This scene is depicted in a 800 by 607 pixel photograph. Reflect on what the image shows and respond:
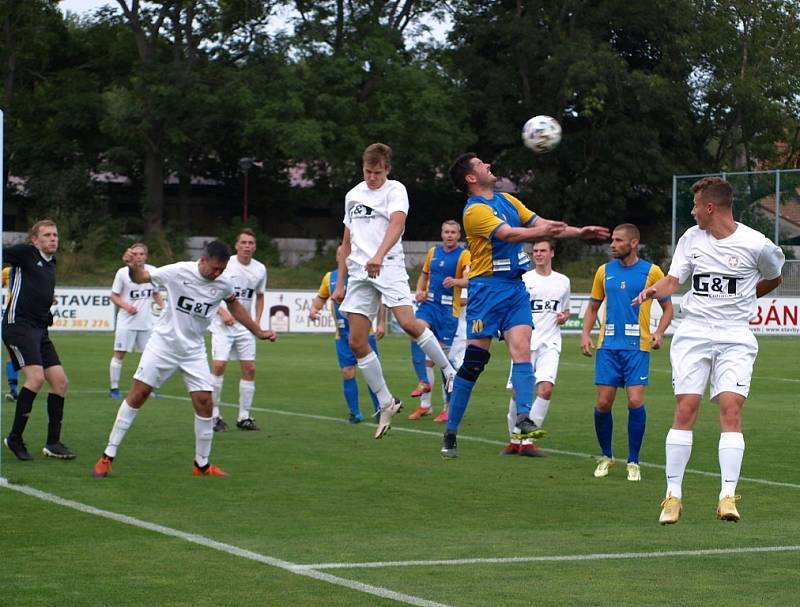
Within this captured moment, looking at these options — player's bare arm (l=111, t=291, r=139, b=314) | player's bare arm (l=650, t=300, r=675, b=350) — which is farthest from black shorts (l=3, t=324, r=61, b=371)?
player's bare arm (l=111, t=291, r=139, b=314)

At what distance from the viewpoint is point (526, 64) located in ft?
202

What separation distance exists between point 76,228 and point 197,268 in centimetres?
4462

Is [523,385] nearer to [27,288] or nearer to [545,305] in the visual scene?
[545,305]

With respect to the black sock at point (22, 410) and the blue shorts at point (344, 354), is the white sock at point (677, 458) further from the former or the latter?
the blue shorts at point (344, 354)

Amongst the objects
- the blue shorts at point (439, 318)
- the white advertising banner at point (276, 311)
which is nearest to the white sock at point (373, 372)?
the blue shorts at point (439, 318)

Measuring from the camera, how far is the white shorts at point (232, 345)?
15.9m

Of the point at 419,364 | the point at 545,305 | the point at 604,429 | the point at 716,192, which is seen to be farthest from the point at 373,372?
the point at 419,364

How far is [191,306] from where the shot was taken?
1159 centimetres

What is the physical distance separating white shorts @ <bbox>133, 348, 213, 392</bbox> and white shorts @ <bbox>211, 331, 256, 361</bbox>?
4229 mm

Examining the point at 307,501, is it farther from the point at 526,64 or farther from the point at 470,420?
the point at 526,64

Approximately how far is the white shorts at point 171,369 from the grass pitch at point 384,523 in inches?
30.1

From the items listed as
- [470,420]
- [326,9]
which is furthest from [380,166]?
[326,9]

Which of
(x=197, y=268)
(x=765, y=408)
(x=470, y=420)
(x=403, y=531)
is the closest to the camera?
(x=403, y=531)

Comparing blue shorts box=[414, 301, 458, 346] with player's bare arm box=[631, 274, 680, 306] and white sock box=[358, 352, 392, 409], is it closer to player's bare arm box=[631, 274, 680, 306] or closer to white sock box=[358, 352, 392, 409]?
white sock box=[358, 352, 392, 409]
